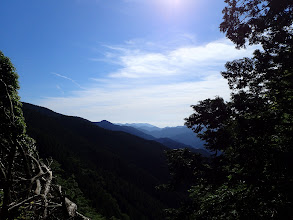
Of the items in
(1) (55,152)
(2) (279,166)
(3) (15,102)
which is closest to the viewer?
(2) (279,166)

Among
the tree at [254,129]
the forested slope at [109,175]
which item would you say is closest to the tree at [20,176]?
the tree at [254,129]

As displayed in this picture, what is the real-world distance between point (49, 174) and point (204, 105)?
13684 mm

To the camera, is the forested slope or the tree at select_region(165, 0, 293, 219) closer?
the tree at select_region(165, 0, 293, 219)

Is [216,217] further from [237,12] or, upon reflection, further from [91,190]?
[91,190]

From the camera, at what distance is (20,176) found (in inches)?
243

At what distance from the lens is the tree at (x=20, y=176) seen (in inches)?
137

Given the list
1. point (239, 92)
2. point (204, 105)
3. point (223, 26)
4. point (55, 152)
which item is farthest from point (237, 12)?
point (55, 152)

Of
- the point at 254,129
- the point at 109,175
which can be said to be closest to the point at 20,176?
the point at 254,129

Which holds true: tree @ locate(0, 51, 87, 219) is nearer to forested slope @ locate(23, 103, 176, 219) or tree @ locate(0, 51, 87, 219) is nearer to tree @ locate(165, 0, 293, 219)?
tree @ locate(165, 0, 293, 219)

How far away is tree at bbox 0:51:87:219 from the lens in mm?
3477

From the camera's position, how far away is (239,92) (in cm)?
1448

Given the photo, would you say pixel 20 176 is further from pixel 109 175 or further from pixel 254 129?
pixel 109 175

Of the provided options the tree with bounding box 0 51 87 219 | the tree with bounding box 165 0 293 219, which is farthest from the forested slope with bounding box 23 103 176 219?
the tree with bounding box 0 51 87 219

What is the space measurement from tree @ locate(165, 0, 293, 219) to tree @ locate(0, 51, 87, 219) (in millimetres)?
4331
